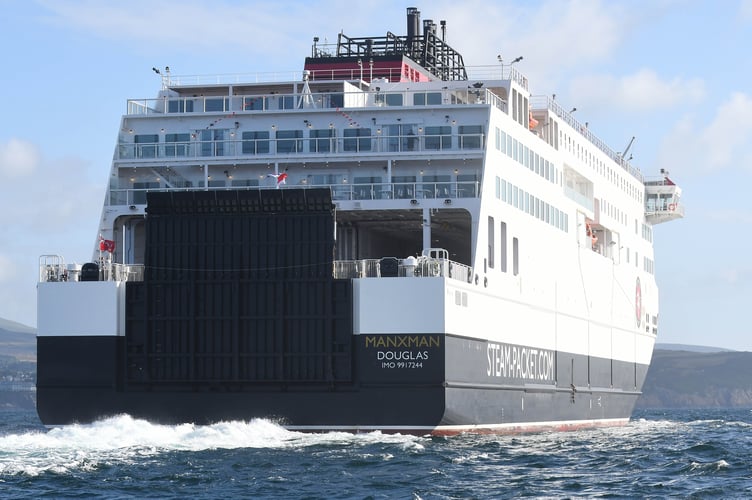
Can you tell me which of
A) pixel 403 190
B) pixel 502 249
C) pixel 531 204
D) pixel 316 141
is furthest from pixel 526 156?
pixel 316 141

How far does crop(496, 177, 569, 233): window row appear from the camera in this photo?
36562 mm

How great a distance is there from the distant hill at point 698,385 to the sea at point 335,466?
143305mm

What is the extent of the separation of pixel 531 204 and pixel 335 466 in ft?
51.3

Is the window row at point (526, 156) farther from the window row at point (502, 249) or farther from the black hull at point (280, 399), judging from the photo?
the black hull at point (280, 399)

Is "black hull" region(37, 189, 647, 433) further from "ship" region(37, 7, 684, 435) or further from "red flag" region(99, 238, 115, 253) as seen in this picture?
"red flag" region(99, 238, 115, 253)

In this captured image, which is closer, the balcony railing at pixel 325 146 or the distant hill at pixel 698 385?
the balcony railing at pixel 325 146

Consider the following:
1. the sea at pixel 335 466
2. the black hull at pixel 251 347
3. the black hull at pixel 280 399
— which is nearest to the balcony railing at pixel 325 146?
the black hull at pixel 251 347

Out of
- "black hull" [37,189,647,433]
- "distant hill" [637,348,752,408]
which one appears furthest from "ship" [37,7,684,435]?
"distant hill" [637,348,752,408]

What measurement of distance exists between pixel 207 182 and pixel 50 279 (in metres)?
4.86

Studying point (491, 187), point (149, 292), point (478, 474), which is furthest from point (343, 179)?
point (478, 474)

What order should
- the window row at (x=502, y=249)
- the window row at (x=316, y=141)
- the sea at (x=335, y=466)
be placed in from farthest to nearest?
the window row at (x=316, y=141) → the window row at (x=502, y=249) → the sea at (x=335, y=466)

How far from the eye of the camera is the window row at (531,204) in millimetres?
36562

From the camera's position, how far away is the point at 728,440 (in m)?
38.1

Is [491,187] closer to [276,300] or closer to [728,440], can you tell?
[276,300]
